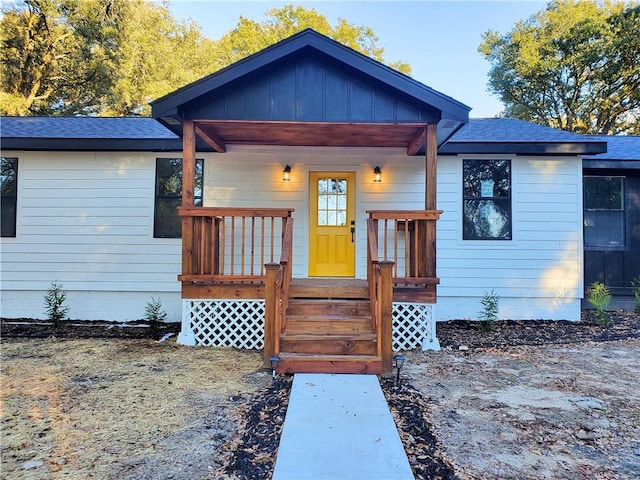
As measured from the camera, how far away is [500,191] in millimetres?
6516

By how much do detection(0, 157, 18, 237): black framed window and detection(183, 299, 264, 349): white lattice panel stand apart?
4.05 meters

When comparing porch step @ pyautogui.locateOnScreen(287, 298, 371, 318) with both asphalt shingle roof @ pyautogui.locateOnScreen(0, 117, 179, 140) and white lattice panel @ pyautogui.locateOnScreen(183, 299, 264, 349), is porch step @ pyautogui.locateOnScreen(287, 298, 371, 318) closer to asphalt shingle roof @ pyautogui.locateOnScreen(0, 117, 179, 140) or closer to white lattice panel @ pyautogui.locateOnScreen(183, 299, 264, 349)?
white lattice panel @ pyautogui.locateOnScreen(183, 299, 264, 349)

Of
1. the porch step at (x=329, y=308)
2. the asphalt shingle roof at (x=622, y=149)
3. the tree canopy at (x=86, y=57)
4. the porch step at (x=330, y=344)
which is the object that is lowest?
the porch step at (x=330, y=344)

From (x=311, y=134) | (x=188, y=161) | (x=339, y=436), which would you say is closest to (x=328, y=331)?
(x=339, y=436)

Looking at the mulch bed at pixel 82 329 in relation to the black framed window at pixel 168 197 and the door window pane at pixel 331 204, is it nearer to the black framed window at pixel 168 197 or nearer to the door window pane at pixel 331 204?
the black framed window at pixel 168 197

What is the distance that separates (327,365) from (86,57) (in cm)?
1720

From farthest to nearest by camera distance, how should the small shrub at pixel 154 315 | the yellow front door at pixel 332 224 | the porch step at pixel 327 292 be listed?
the yellow front door at pixel 332 224 < the small shrub at pixel 154 315 < the porch step at pixel 327 292

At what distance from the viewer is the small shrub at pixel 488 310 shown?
6.02 metres

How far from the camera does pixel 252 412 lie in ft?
10.1

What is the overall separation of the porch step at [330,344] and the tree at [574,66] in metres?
18.3

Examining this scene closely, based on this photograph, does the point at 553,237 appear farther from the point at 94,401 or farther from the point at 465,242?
the point at 94,401

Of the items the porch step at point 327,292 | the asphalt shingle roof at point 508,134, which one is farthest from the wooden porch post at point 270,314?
the asphalt shingle roof at point 508,134

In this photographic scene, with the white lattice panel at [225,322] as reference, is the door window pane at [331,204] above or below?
above

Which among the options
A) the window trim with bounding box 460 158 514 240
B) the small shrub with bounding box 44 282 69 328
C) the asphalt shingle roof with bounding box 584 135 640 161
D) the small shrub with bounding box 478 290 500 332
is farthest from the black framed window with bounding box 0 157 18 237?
the asphalt shingle roof with bounding box 584 135 640 161
